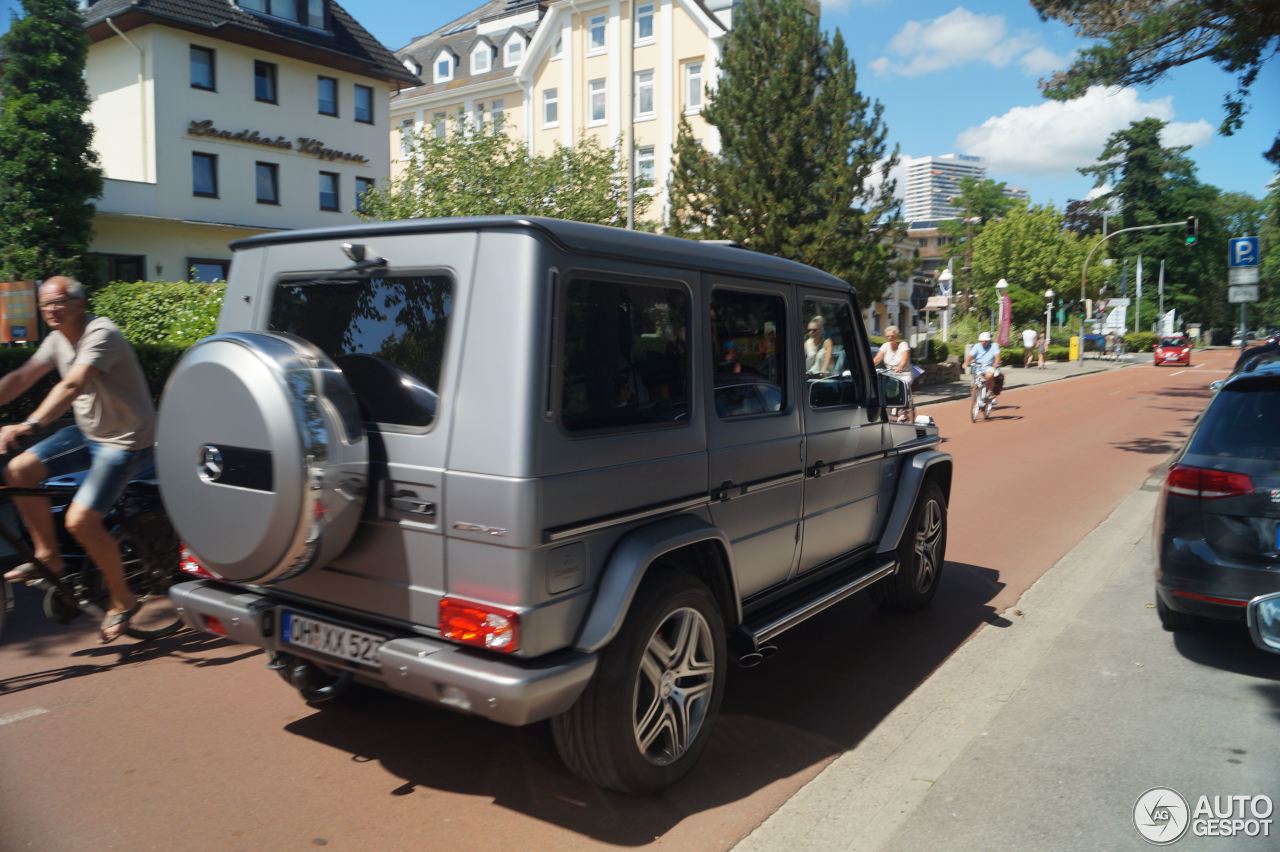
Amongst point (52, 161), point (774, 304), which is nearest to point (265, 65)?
point (52, 161)

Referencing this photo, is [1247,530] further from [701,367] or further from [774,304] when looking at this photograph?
[701,367]

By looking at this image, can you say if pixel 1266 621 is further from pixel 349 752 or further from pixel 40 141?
pixel 40 141

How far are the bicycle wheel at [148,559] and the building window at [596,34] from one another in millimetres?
41594

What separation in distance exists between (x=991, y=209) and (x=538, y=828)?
8618cm

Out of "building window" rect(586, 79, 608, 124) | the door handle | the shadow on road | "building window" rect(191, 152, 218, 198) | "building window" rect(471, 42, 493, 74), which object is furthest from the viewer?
"building window" rect(471, 42, 493, 74)

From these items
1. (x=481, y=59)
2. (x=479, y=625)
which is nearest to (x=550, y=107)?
(x=481, y=59)

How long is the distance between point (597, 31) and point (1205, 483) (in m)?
42.8

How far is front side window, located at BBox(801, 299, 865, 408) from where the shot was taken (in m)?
4.97

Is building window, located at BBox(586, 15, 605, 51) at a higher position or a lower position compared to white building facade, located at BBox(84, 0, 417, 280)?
higher

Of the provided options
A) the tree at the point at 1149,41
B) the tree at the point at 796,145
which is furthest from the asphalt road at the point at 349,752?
the tree at the point at 796,145

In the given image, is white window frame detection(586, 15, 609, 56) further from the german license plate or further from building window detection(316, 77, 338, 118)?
the german license plate

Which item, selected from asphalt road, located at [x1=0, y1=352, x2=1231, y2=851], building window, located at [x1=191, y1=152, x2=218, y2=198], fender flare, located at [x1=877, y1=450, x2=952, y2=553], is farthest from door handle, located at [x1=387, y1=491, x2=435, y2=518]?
building window, located at [x1=191, y1=152, x2=218, y2=198]

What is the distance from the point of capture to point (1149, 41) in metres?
14.9

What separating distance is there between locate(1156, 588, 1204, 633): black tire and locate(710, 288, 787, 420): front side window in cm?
301
